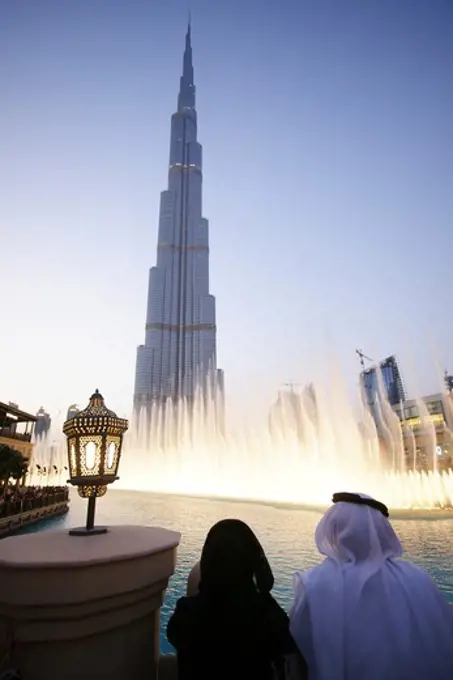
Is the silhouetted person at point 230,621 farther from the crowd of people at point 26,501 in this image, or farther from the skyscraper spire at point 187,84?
the skyscraper spire at point 187,84

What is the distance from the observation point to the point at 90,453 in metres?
2.84

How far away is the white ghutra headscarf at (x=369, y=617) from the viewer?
170 cm

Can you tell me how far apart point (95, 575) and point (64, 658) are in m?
0.42

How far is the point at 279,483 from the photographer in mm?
25656

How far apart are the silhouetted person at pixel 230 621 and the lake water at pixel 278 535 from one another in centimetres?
504

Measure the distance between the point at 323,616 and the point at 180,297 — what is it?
115 meters

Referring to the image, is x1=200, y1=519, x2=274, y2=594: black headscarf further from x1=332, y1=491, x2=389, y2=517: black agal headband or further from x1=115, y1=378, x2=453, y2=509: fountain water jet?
x1=115, y1=378, x2=453, y2=509: fountain water jet

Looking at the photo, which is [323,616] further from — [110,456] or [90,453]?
[90,453]

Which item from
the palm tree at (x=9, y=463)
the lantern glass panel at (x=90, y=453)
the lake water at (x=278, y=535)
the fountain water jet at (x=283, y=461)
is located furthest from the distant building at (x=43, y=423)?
the lantern glass panel at (x=90, y=453)

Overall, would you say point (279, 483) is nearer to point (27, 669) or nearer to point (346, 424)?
point (346, 424)

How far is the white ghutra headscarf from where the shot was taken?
1.70m

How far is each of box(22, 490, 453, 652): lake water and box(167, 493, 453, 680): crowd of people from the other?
4959mm

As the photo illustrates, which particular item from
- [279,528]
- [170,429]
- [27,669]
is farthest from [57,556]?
[170,429]

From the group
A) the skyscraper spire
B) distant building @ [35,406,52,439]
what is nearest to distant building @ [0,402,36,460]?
distant building @ [35,406,52,439]
